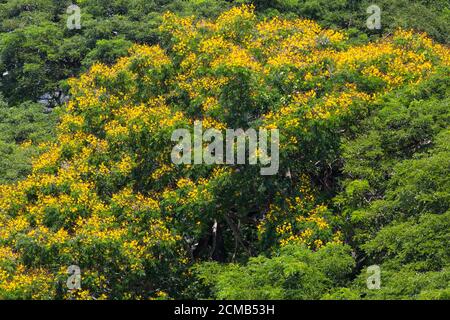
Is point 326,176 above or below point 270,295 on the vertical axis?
above

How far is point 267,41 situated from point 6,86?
45.6ft

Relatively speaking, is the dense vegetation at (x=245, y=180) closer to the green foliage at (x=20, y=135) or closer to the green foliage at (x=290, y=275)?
the green foliage at (x=290, y=275)

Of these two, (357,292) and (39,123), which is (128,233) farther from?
(39,123)

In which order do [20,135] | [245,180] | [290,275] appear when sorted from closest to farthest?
[290,275] < [245,180] < [20,135]

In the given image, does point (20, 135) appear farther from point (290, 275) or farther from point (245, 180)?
point (290, 275)

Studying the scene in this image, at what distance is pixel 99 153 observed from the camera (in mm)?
19938

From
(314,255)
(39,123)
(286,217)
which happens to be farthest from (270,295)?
(39,123)

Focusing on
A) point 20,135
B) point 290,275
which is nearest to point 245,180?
point 290,275

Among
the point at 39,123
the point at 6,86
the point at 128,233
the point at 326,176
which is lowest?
the point at 128,233

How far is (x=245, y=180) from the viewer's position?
59.6ft

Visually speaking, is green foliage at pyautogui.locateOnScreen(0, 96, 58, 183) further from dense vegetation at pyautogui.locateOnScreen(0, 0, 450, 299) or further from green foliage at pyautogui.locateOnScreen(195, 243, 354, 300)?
green foliage at pyautogui.locateOnScreen(195, 243, 354, 300)

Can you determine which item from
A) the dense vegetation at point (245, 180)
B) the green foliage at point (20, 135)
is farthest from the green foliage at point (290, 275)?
the green foliage at point (20, 135)

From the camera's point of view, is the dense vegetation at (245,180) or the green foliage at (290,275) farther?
the dense vegetation at (245,180)

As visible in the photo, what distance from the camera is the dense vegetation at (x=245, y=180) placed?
53.9 ft
